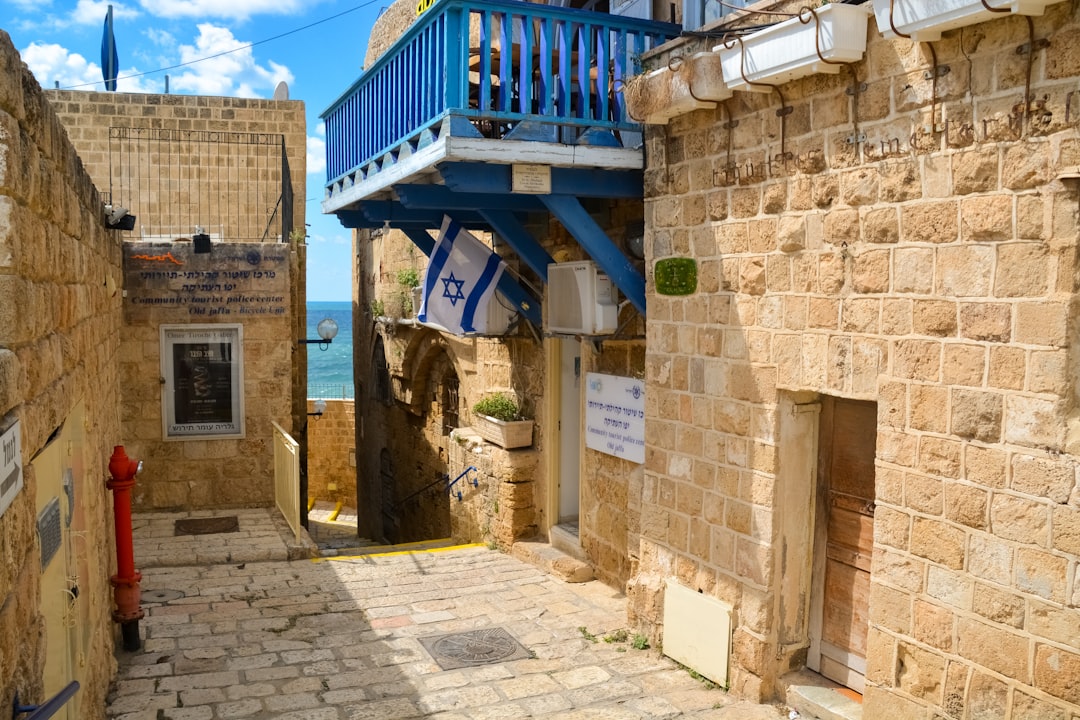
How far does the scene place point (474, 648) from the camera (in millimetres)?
6426

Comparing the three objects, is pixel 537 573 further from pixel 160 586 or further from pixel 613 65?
pixel 613 65

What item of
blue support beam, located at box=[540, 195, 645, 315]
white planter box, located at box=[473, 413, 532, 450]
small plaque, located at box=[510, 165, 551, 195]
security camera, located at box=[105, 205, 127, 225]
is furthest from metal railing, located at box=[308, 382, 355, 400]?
small plaque, located at box=[510, 165, 551, 195]

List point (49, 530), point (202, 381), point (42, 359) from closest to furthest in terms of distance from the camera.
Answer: point (42, 359)
point (49, 530)
point (202, 381)

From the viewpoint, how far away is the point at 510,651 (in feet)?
20.9

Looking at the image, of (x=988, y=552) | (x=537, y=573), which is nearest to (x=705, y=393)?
(x=988, y=552)

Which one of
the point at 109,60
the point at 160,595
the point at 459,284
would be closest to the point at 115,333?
the point at 160,595

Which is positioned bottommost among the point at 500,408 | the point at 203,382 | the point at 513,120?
the point at 500,408

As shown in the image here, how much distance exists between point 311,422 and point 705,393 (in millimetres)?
16587

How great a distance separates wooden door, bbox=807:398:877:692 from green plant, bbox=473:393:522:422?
4.15 meters

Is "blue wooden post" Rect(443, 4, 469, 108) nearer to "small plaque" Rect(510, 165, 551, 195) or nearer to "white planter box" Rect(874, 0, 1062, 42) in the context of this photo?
"small plaque" Rect(510, 165, 551, 195)

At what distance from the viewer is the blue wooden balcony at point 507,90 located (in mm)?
5680

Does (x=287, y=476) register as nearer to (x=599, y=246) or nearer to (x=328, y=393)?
(x=599, y=246)

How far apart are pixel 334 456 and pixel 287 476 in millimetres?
11512

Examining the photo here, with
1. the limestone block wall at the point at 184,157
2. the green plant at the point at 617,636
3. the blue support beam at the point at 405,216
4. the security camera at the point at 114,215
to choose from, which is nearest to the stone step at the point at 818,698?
the green plant at the point at 617,636
